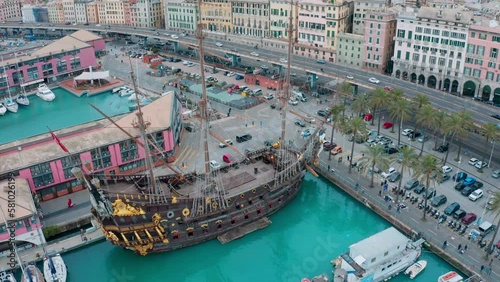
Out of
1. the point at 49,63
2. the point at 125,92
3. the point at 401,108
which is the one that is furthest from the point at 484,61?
the point at 49,63

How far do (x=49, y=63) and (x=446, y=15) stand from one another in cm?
8138

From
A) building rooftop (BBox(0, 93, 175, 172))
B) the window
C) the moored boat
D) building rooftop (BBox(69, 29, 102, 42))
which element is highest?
building rooftop (BBox(69, 29, 102, 42))

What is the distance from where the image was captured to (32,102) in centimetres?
9881

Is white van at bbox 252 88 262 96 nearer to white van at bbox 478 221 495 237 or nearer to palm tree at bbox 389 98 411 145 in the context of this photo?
palm tree at bbox 389 98 411 145

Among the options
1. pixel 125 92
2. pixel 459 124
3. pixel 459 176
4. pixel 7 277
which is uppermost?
pixel 459 124

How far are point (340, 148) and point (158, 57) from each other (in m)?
62.3

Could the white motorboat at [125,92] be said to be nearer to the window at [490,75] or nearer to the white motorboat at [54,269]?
the white motorboat at [54,269]

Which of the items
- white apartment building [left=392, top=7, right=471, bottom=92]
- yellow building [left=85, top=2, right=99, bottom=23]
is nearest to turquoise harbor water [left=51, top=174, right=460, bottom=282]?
white apartment building [left=392, top=7, right=471, bottom=92]

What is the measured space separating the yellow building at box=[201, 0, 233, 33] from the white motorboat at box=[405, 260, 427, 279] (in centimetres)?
9066

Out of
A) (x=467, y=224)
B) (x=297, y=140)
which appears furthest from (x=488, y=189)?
(x=297, y=140)

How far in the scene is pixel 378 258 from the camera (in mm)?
47000

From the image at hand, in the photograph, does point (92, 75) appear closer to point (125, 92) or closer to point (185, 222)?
point (125, 92)

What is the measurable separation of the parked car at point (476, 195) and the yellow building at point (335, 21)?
53098 millimetres

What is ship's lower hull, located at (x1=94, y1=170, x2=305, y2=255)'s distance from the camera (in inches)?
1944
